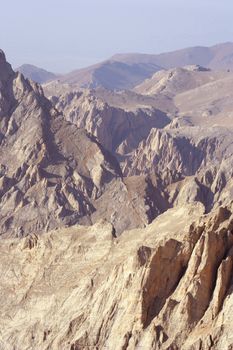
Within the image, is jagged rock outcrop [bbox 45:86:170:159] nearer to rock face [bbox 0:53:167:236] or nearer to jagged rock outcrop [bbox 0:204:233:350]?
rock face [bbox 0:53:167:236]

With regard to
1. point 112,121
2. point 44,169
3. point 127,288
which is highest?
point 112,121

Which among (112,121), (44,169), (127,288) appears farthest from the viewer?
(112,121)

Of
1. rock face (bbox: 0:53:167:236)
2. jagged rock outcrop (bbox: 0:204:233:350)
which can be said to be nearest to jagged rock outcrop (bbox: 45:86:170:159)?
rock face (bbox: 0:53:167:236)

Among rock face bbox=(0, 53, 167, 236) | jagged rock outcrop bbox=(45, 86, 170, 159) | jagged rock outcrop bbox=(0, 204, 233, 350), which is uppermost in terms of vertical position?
jagged rock outcrop bbox=(45, 86, 170, 159)

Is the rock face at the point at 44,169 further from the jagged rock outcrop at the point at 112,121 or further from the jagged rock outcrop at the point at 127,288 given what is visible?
the jagged rock outcrop at the point at 127,288

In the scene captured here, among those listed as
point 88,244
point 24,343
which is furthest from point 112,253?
point 24,343

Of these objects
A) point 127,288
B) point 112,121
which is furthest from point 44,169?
point 127,288

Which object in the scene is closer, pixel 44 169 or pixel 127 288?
pixel 127 288

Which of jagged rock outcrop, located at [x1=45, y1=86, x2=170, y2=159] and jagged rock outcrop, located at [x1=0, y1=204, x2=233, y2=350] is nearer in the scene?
jagged rock outcrop, located at [x1=0, y1=204, x2=233, y2=350]

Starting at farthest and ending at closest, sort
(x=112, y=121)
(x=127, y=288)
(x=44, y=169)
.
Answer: (x=112, y=121)
(x=44, y=169)
(x=127, y=288)

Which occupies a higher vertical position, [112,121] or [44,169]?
[112,121]

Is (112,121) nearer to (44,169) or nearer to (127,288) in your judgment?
(44,169)

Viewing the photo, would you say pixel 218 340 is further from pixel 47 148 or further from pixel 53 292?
pixel 47 148
